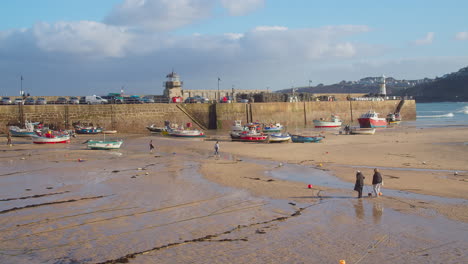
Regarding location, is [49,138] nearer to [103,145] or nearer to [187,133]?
[103,145]

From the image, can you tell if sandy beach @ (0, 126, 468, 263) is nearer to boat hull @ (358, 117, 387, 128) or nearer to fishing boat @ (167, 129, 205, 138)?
fishing boat @ (167, 129, 205, 138)

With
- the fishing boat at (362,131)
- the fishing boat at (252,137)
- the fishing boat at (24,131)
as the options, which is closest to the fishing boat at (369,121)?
the fishing boat at (362,131)

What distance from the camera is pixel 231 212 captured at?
1200cm

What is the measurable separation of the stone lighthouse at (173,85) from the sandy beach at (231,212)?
41.2 metres

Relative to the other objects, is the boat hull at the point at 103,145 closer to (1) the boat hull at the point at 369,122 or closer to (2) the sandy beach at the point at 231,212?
(2) the sandy beach at the point at 231,212

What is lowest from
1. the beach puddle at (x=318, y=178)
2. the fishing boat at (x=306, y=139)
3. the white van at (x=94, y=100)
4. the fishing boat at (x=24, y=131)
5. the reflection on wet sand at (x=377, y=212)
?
the reflection on wet sand at (x=377, y=212)

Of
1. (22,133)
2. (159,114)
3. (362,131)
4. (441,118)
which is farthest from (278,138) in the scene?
(441,118)

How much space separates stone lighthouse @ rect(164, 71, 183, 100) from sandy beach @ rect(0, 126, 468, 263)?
41.2 metres

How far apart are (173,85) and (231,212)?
53.3m

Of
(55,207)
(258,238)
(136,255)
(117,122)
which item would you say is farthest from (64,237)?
(117,122)

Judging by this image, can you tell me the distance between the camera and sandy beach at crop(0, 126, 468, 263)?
8891 millimetres

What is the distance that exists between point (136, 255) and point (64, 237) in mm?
2172

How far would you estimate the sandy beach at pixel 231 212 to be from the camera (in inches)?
350

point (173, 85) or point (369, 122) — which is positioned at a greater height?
point (173, 85)
